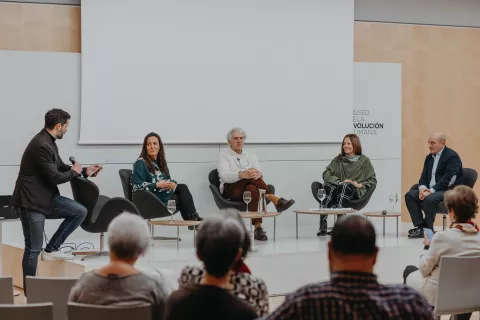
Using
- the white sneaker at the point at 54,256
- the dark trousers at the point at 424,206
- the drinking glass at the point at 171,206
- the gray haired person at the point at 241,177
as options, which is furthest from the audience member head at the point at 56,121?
the dark trousers at the point at 424,206

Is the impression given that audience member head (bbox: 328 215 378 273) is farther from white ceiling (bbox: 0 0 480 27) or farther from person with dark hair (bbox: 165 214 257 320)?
white ceiling (bbox: 0 0 480 27)

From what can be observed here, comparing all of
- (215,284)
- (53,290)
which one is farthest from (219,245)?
(53,290)

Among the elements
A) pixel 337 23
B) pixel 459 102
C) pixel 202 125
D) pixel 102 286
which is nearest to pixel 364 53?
pixel 337 23

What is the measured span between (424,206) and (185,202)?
270cm

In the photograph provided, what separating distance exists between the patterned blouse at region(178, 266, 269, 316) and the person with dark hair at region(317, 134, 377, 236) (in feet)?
19.5

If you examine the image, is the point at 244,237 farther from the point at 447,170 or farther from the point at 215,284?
the point at 447,170

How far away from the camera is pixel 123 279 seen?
11.6ft

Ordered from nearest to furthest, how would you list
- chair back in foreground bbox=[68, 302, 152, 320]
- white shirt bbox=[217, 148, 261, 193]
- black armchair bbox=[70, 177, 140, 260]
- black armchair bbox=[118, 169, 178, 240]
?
chair back in foreground bbox=[68, 302, 152, 320] → black armchair bbox=[70, 177, 140, 260] → black armchair bbox=[118, 169, 178, 240] → white shirt bbox=[217, 148, 261, 193]

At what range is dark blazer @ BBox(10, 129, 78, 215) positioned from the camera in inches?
272

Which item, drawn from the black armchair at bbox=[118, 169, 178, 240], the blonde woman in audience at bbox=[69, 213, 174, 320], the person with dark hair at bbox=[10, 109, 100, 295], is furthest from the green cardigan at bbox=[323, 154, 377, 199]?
the blonde woman in audience at bbox=[69, 213, 174, 320]

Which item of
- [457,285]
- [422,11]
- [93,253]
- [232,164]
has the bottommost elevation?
[93,253]

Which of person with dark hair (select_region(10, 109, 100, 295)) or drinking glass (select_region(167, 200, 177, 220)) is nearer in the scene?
person with dark hair (select_region(10, 109, 100, 295))

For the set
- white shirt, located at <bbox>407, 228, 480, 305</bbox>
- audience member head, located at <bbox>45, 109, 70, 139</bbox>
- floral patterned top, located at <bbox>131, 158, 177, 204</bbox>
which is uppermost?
audience member head, located at <bbox>45, 109, 70, 139</bbox>

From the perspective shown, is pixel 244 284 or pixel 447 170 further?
pixel 447 170
